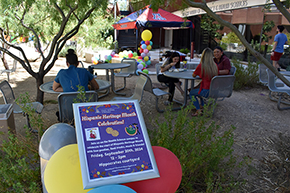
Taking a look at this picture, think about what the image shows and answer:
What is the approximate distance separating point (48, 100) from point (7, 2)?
8.76 ft

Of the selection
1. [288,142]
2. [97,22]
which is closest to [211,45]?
[97,22]

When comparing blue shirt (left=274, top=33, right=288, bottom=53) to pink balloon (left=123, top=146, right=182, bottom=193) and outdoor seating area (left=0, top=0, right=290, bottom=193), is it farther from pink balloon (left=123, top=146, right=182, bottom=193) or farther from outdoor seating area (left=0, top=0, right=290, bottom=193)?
pink balloon (left=123, top=146, right=182, bottom=193)

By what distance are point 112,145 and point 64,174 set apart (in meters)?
0.33

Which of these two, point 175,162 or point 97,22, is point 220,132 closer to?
point 175,162

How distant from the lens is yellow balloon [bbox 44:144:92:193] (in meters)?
1.40

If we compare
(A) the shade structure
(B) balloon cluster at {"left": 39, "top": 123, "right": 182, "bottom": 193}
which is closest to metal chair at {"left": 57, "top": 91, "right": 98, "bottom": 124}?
(B) balloon cluster at {"left": 39, "top": 123, "right": 182, "bottom": 193}

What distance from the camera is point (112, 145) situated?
1.54m

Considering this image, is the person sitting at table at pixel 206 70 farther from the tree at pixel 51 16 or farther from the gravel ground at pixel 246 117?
the tree at pixel 51 16

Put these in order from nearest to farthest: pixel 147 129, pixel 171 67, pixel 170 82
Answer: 1. pixel 147 129
2. pixel 170 82
3. pixel 171 67

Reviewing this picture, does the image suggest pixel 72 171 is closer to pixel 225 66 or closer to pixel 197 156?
pixel 197 156

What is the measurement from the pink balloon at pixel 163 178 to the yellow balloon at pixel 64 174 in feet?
1.00

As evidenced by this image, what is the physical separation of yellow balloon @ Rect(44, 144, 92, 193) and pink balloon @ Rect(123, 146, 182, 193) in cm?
30

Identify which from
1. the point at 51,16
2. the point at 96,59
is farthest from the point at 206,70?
the point at 96,59

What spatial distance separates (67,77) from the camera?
3697 mm
